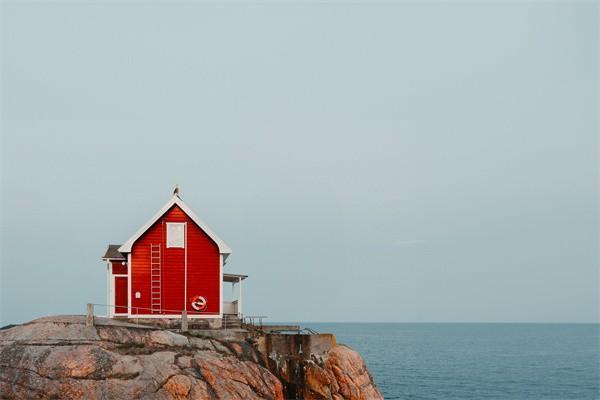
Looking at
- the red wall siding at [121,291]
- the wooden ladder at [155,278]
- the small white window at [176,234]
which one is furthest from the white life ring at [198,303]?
the red wall siding at [121,291]

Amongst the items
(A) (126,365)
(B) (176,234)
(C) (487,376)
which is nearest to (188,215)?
(B) (176,234)

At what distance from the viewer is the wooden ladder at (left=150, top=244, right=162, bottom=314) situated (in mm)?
40938

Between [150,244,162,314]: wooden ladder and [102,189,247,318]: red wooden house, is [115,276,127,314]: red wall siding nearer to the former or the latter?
[102,189,247,318]: red wooden house

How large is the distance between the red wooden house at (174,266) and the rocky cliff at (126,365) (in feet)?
13.9

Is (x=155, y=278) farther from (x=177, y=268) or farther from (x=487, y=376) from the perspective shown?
(x=487, y=376)

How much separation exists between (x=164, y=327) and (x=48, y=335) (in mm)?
6741

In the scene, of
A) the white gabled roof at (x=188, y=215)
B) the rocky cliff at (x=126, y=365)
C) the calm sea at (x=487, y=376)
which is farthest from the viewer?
the calm sea at (x=487, y=376)

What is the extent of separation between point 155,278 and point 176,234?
264 cm

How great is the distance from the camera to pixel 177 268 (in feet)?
136

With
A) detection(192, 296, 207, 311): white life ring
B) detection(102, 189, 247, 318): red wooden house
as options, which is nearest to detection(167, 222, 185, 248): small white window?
detection(102, 189, 247, 318): red wooden house

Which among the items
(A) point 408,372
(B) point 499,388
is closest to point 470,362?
(A) point 408,372

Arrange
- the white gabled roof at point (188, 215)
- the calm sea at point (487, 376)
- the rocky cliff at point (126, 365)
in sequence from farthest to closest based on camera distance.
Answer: the calm sea at point (487, 376) → the white gabled roof at point (188, 215) → the rocky cliff at point (126, 365)

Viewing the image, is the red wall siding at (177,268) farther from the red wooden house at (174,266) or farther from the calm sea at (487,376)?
the calm sea at (487,376)

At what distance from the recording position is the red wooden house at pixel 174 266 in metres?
40.9
